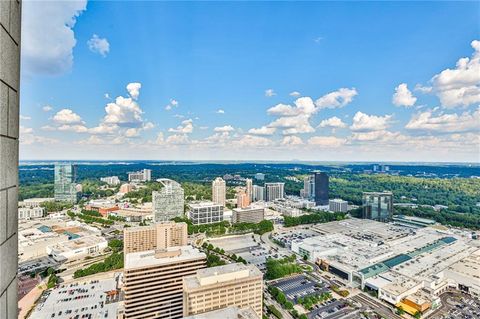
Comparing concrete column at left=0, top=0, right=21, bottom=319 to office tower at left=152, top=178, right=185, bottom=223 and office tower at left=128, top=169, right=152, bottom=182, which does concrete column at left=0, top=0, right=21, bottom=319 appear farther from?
office tower at left=128, top=169, right=152, bottom=182

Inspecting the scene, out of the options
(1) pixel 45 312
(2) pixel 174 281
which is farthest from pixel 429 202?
(1) pixel 45 312

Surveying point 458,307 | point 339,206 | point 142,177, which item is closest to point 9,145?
point 458,307

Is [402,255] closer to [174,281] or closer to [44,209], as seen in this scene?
[174,281]

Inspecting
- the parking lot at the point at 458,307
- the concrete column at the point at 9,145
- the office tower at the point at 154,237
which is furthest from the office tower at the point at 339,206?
the concrete column at the point at 9,145

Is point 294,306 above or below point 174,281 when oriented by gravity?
below

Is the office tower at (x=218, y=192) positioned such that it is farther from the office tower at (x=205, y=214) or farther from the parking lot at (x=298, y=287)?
the parking lot at (x=298, y=287)
